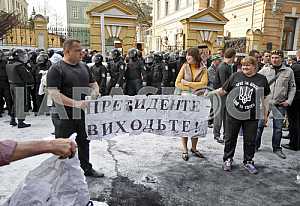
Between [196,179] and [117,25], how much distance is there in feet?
30.4

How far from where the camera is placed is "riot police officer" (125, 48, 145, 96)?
800 cm

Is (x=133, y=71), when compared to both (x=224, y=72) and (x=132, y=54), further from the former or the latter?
(x=224, y=72)

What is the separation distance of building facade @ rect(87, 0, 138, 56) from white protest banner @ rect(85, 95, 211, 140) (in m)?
7.72

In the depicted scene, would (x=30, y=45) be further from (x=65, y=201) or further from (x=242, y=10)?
(x=242, y=10)

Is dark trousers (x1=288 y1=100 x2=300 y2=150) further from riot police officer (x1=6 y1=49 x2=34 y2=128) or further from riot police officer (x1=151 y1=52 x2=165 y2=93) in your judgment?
riot police officer (x1=6 y1=49 x2=34 y2=128)

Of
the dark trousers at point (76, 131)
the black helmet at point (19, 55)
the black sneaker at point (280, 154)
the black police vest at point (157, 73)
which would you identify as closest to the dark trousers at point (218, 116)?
the black sneaker at point (280, 154)

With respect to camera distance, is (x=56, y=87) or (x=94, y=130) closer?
(x=56, y=87)

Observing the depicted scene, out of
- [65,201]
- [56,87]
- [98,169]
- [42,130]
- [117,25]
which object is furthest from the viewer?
[117,25]

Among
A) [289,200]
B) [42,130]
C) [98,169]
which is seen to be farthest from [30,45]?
[289,200]

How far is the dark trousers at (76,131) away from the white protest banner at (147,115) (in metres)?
0.10

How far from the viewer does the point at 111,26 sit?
11.9 m

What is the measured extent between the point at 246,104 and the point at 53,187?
10.3 ft

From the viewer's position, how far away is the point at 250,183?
13.0 ft

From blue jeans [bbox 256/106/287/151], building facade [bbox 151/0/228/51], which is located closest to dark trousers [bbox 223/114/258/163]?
blue jeans [bbox 256/106/287/151]
